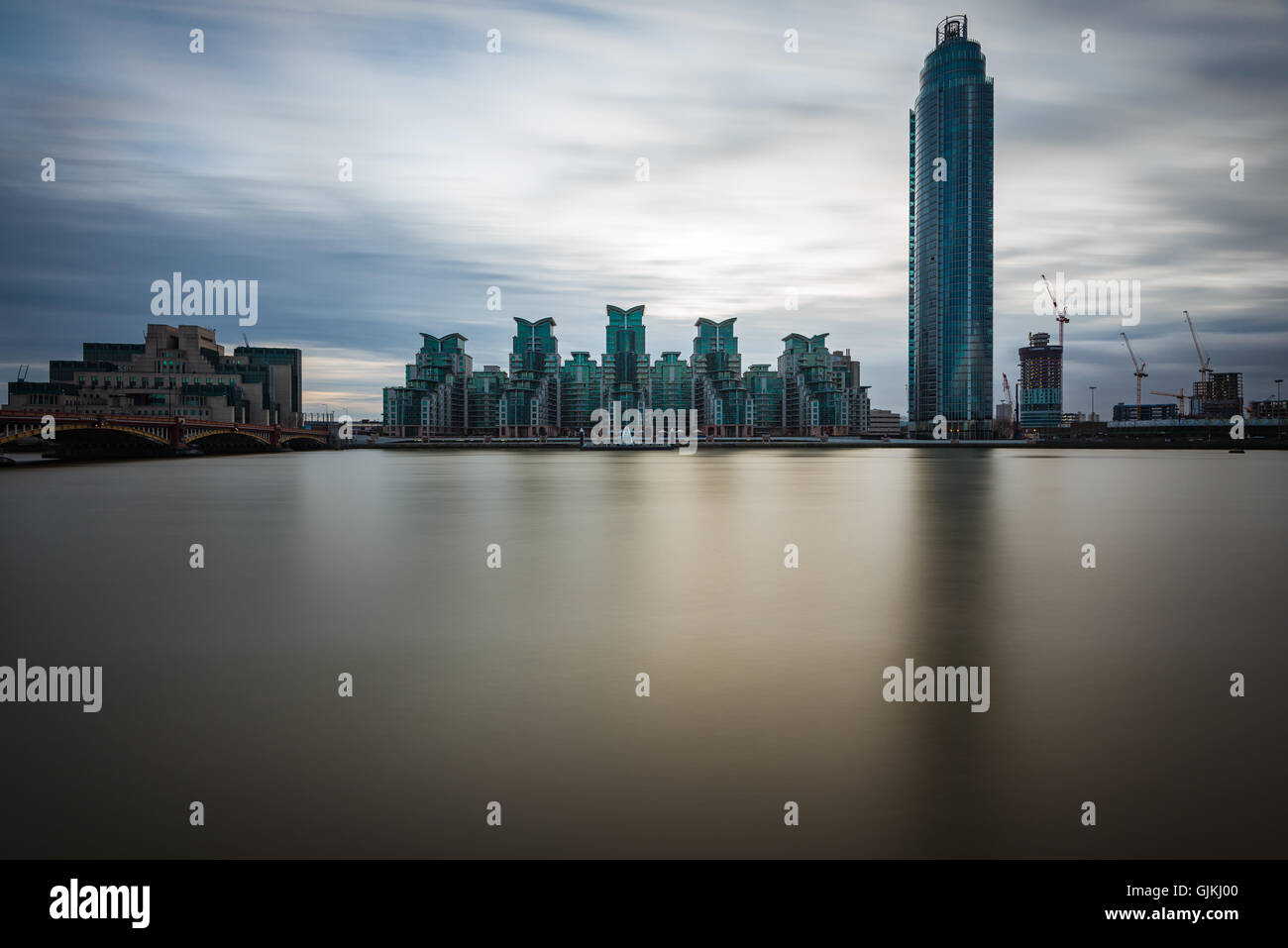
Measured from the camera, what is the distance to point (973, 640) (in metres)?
16.0

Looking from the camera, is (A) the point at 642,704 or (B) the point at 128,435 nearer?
(A) the point at 642,704

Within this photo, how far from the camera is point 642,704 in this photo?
12.1 m

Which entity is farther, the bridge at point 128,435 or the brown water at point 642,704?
the bridge at point 128,435

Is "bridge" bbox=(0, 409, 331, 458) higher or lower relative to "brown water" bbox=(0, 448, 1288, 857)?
higher

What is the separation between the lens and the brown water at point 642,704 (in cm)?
823

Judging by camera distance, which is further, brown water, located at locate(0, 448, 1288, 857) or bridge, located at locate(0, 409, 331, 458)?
bridge, located at locate(0, 409, 331, 458)

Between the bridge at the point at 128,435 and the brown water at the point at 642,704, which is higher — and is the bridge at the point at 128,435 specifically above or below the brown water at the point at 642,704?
above

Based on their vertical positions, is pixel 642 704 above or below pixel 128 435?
below

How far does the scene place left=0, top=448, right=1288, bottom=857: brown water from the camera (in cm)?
823

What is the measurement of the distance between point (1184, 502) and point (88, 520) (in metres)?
69.5

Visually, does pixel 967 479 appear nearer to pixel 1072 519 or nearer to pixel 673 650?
pixel 1072 519
